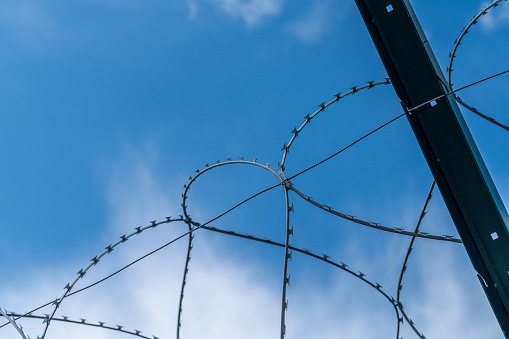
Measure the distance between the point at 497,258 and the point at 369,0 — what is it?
3256 millimetres

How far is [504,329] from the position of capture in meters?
6.29

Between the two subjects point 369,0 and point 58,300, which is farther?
point 58,300

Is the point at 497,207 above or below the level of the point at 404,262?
below

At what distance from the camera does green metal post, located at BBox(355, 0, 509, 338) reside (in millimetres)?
6355

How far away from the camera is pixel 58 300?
8469 millimetres

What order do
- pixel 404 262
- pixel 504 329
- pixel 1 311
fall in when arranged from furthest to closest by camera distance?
pixel 404 262
pixel 1 311
pixel 504 329

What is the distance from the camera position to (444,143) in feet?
21.3

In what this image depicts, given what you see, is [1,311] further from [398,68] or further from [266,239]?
[398,68]

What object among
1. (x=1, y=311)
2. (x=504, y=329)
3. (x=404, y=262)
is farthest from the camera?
(x=404, y=262)

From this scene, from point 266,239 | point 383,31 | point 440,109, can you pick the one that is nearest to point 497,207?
point 440,109

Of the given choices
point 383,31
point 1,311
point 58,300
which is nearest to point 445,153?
point 383,31

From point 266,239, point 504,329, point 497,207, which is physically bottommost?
point 504,329

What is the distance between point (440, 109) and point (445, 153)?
0.51m

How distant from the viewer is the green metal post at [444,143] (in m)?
6.36
